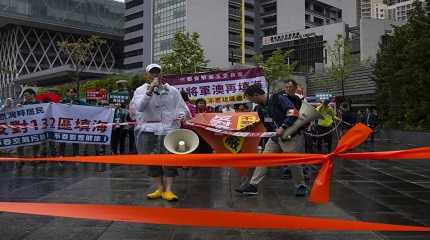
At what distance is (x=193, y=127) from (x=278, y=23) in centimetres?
11491

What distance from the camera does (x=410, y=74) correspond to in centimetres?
2383

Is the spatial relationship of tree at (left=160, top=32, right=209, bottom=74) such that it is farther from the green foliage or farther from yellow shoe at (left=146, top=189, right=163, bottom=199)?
yellow shoe at (left=146, top=189, right=163, bottom=199)

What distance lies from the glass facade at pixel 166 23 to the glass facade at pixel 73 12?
23429 mm

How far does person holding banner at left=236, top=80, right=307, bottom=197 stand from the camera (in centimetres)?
771

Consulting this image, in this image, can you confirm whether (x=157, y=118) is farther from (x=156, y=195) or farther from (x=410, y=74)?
(x=410, y=74)

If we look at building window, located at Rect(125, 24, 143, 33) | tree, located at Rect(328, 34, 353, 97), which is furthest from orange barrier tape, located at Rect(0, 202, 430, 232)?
building window, located at Rect(125, 24, 143, 33)

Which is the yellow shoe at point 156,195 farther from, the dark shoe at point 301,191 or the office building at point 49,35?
the office building at point 49,35

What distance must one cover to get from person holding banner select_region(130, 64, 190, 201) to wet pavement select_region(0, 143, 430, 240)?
38 cm

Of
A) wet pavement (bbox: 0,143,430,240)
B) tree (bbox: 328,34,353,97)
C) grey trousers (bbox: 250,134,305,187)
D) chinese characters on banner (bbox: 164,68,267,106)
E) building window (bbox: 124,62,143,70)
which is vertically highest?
building window (bbox: 124,62,143,70)

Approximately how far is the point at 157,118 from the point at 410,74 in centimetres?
1877

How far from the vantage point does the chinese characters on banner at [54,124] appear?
38.9 ft

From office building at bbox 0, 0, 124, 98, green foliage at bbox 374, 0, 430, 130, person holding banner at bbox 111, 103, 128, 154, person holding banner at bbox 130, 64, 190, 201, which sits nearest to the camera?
person holding banner at bbox 130, 64, 190, 201

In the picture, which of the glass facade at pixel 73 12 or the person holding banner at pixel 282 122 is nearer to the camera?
the person holding banner at pixel 282 122

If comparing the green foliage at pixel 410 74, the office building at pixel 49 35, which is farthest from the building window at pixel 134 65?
the green foliage at pixel 410 74
